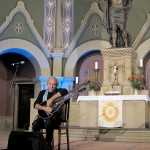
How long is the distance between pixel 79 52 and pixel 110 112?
4797mm

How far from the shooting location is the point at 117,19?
834 centimetres

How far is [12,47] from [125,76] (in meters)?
5.08

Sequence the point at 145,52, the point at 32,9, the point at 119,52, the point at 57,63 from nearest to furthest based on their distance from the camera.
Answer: the point at 119,52 < the point at 145,52 < the point at 57,63 < the point at 32,9

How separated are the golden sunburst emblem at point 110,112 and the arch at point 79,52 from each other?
4.30 m

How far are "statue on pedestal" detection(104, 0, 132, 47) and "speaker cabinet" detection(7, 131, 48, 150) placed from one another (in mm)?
5783

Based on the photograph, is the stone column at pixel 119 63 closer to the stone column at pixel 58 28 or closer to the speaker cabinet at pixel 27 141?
the stone column at pixel 58 28

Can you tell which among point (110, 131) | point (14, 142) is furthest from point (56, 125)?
point (110, 131)

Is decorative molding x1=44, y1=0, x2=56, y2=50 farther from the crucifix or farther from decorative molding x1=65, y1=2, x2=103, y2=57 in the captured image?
the crucifix

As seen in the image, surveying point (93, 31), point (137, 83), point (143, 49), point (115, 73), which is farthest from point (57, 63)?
point (137, 83)

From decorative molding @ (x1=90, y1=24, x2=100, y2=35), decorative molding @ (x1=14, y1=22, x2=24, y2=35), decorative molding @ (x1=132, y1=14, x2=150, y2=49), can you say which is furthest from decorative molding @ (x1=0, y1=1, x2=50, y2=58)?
decorative molding @ (x1=132, y1=14, x2=150, y2=49)

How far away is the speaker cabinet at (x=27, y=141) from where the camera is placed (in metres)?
2.88

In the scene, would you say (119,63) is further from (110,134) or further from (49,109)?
(49,109)

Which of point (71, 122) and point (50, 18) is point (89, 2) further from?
point (71, 122)

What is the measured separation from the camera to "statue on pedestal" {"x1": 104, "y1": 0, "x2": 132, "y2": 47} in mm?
8305
